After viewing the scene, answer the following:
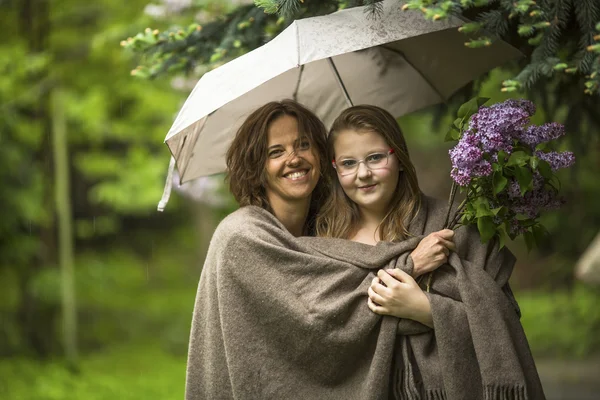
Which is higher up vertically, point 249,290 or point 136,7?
point 136,7

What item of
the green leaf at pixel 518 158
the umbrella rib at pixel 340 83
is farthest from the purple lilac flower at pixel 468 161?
the umbrella rib at pixel 340 83

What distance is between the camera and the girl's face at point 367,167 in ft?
11.3

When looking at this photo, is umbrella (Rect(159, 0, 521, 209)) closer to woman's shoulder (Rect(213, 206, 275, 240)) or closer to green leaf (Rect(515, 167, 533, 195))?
woman's shoulder (Rect(213, 206, 275, 240))

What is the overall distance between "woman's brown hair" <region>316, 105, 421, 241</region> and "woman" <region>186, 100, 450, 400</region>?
0.61 ft

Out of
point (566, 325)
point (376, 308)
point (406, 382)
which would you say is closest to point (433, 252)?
point (376, 308)

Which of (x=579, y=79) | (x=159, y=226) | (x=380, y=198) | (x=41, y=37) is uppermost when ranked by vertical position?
(x=41, y=37)

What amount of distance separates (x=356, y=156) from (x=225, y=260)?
2.40ft

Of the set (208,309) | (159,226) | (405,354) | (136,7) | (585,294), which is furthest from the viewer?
(159,226)

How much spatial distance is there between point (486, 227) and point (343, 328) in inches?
28.0

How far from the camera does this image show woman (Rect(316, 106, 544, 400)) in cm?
310

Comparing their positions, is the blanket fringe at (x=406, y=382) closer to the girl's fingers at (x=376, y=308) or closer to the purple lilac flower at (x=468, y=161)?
the girl's fingers at (x=376, y=308)

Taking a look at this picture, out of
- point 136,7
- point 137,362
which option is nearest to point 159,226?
point 137,362

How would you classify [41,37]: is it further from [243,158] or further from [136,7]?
[243,158]

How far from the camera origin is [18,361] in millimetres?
8984
